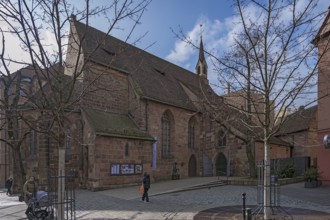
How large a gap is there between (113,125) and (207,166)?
554 inches

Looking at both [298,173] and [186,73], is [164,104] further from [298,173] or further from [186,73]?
[186,73]

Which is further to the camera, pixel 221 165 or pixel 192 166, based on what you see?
pixel 192 166

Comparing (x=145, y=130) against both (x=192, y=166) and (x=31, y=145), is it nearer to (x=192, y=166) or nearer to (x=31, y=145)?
(x=31, y=145)

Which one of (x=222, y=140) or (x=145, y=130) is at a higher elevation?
(x=145, y=130)

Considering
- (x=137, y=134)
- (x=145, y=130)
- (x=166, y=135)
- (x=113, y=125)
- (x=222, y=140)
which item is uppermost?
(x=113, y=125)

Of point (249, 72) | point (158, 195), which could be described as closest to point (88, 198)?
point (158, 195)

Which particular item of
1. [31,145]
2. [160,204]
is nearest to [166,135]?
[31,145]

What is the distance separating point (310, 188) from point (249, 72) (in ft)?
43.2

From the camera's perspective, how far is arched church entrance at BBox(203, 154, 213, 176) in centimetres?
3762

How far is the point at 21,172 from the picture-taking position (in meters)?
21.9

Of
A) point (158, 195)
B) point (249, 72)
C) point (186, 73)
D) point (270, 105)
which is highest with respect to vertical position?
point (186, 73)

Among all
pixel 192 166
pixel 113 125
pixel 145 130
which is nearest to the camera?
pixel 113 125

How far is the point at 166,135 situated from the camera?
1325 inches

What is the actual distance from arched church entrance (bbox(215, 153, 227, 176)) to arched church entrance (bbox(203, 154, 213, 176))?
770 millimetres
